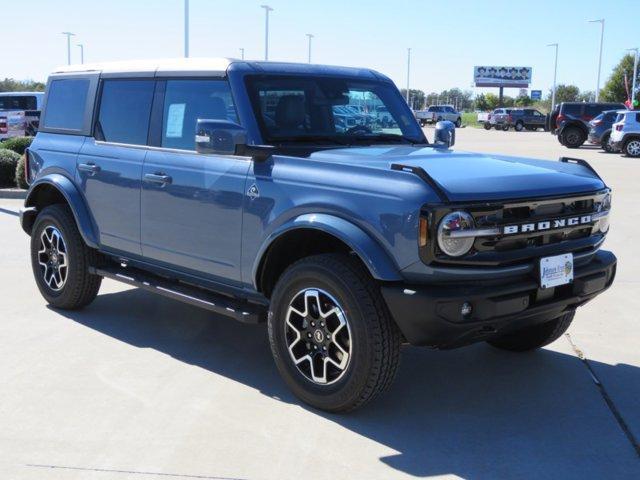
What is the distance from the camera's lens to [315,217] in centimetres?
394

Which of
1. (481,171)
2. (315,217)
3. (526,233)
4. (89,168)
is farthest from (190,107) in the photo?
(526,233)

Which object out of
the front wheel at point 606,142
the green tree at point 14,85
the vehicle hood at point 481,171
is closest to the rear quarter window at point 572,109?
the front wheel at point 606,142

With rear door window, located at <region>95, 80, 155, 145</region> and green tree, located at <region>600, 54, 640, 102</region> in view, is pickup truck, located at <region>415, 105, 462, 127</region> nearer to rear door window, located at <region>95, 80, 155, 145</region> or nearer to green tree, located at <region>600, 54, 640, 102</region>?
green tree, located at <region>600, 54, 640, 102</region>

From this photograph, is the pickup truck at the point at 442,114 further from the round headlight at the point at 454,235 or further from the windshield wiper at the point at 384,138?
the round headlight at the point at 454,235

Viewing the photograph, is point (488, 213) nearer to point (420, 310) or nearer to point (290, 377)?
point (420, 310)

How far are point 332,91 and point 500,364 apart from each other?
83.8 inches

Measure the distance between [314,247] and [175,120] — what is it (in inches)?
57.0

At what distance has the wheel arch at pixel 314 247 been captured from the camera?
3666 mm

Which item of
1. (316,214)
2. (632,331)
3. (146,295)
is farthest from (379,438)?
(146,295)

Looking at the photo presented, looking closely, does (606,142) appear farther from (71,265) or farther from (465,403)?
(465,403)

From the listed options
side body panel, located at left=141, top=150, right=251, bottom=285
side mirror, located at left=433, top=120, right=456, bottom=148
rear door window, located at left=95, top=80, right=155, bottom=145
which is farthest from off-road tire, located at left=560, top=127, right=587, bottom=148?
side body panel, located at left=141, top=150, right=251, bottom=285

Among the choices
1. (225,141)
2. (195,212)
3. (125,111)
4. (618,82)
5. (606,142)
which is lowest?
(606,142)

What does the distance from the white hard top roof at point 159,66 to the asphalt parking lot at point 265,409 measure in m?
1.88

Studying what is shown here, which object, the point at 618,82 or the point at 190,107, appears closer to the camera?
the point at 190,107
